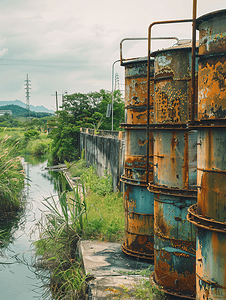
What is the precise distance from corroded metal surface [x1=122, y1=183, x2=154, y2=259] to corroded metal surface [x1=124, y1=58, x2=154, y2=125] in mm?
1212

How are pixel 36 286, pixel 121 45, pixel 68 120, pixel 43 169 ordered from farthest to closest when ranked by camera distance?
pixel 68 120 < pixel 43 169 < pixel 36 286 < pixel 121 45

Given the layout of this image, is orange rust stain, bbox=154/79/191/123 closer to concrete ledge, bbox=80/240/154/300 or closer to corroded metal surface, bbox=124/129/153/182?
corroded metal surface, bbox=124/129/153/182

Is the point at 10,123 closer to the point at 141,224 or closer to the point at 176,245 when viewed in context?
the point at 141,224

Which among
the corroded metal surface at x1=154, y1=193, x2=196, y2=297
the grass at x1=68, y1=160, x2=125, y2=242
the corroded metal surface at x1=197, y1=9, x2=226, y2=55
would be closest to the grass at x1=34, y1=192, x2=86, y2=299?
the grass at x1=68, y1=160, x2=125, y2=242

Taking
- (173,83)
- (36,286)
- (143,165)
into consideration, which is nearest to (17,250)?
(36,286)

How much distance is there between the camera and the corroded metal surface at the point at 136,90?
5.43 m

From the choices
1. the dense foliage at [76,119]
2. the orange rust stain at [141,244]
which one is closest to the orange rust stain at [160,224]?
the orange rust stain at [141,244]

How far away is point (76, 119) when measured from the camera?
26594mm

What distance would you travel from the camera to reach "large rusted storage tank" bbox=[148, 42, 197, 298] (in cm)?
394

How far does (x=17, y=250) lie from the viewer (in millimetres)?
8352

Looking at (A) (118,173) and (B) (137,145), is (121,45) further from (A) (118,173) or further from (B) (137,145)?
(A) (118,173)

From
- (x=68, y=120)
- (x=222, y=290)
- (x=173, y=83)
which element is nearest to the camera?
(x=222, y=290)

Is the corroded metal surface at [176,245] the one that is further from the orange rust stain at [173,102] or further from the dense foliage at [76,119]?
the dense foliage at [76,119]

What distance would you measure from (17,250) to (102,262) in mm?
3931
